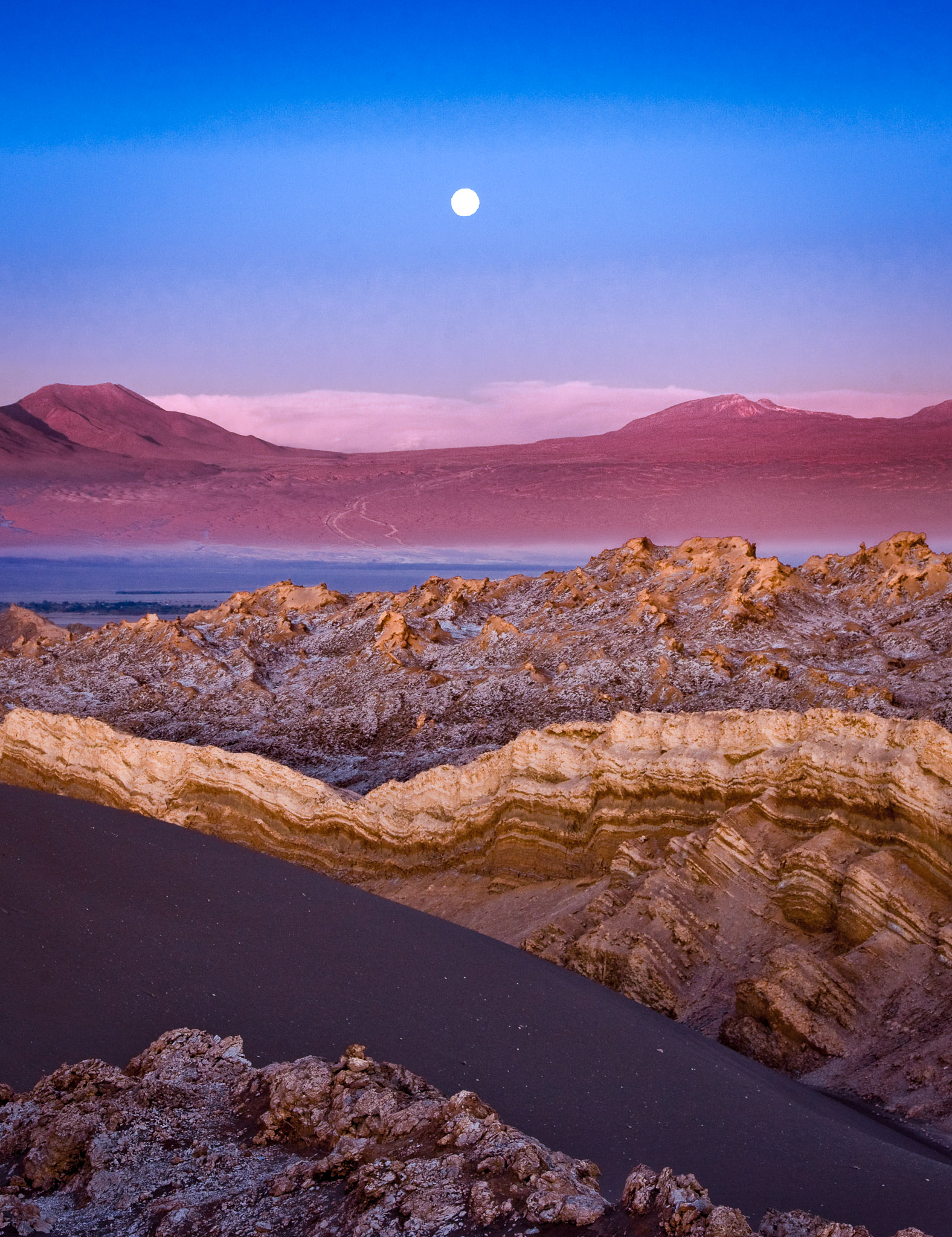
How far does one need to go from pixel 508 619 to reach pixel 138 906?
50.5 ft

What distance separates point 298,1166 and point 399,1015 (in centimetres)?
243

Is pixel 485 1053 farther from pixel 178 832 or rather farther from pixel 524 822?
pixel 524 822

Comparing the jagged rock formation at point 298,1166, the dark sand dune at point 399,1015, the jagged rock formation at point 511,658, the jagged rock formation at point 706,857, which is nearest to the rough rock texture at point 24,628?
the jagged rock formation at point 511,658

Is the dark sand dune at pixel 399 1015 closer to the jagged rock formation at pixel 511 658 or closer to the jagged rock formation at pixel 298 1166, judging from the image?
the jagged rock formation at pixel 298 1166

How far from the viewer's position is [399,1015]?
19.5ft

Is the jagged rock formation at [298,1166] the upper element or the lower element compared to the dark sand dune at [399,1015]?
upper

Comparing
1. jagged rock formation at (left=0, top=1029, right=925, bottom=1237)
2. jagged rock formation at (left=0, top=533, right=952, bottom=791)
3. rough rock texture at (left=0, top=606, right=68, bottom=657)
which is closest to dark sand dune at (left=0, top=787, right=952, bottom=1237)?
jagged rock formation at (left=0, top=1029, right=925, bottom=1237)

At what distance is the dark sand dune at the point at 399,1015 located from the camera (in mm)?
4449

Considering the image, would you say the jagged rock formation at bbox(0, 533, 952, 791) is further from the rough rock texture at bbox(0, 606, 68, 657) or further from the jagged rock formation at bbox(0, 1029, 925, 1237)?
the jagged rock formation at bbox(0, 1029, 925, 1237)

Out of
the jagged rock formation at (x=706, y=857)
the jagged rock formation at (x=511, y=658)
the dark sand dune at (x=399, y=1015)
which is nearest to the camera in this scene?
the dark sand dune at (x=399, y=1015)

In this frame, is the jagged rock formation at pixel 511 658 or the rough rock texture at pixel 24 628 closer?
the jagged rock formation at pixel 511 658

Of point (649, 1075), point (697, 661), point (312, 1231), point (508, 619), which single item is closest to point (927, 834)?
point (649, 1075)

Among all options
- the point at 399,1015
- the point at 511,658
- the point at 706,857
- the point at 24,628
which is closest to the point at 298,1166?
the point at 399,1015

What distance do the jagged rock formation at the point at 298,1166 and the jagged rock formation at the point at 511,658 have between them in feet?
35.4
